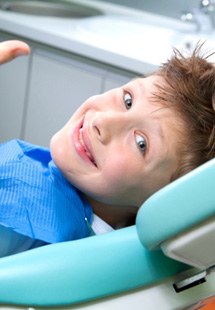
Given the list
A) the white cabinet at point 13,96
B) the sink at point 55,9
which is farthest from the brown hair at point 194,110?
the sink at point 55,9

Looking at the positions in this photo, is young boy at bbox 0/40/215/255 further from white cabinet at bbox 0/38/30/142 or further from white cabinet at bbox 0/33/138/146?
white cabinet at bbox 0/38/30/142

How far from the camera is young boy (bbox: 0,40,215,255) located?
79cm

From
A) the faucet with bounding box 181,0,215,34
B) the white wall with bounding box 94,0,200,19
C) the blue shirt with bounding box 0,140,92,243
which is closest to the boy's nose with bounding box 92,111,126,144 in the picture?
the blue shirt with bounding box 0,140,92,243

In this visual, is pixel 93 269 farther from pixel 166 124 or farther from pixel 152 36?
pixel 152 36

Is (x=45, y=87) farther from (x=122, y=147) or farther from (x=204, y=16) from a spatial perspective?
(x=122, y=147)

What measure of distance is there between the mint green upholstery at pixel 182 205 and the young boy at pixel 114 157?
257mm

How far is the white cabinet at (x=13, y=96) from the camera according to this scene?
1.94 metres

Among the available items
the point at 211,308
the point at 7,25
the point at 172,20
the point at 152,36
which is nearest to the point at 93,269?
the point at 211,308

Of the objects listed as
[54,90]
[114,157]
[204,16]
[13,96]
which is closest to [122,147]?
Result: [114,157]

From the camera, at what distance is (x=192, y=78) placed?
33.1 inches

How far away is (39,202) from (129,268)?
235 mm

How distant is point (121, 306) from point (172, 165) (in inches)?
10.5

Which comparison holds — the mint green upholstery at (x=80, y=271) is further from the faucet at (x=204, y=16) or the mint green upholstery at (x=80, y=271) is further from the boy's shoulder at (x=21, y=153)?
the faucet at (x=204, y=16)

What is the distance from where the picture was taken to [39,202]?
0.81 metres
